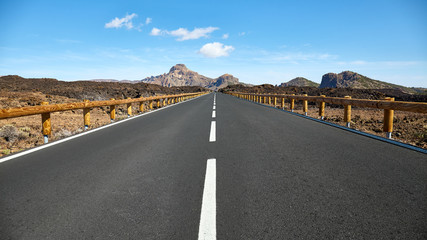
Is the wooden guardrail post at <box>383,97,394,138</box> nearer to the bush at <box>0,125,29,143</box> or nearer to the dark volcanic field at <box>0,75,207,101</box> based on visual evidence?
the bush at <box>0,125,29,143</box>

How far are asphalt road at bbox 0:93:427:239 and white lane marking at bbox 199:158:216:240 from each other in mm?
20

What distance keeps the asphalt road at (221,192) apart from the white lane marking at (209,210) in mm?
20

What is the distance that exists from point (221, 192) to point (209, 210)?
1.57 feet

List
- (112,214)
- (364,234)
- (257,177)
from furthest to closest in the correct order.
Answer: (257,177) → (112,214) → (364,234)

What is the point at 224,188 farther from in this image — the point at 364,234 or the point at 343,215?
the point at 364,234

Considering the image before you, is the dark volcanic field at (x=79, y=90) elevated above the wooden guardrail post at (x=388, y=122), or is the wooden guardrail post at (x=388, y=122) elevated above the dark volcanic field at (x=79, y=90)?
the dark volcanic field at (x=79, y=90)

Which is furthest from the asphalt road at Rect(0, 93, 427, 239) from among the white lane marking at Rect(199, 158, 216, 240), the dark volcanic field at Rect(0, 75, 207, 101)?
the dark volcanic field at Rect(0, 75, 207, 101)

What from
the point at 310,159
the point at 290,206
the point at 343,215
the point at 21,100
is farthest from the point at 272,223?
the point at 21,100

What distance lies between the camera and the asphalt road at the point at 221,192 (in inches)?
89.9

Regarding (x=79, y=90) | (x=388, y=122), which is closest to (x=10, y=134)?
(x=388, y=122)

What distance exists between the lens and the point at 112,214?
102 inches

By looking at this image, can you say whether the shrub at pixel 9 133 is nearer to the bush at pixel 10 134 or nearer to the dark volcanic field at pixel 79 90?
the bush at pixel 10 134

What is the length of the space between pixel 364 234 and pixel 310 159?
7.63ft

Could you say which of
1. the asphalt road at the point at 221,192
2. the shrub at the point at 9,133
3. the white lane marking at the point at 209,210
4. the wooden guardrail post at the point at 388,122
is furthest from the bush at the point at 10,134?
the wooden guardrail post at the point at 388,122
